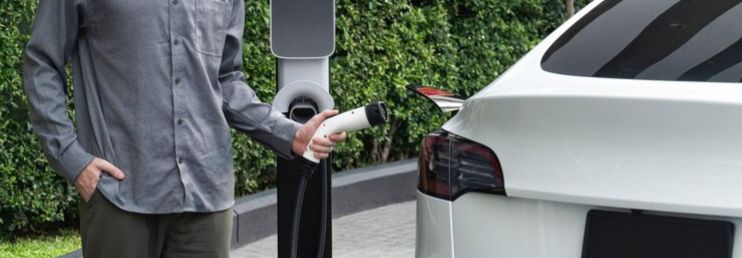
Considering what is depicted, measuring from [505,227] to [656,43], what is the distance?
2.21 feet

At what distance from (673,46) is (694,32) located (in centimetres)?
10

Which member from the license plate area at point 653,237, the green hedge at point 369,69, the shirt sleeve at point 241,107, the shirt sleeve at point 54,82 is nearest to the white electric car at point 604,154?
the license plate area at point 653,237

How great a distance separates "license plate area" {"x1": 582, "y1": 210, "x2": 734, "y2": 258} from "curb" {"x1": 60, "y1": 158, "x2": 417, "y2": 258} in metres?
4.56

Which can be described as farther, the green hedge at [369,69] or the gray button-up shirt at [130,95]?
the green hedge at [369,69]

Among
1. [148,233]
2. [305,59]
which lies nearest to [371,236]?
[305,59]

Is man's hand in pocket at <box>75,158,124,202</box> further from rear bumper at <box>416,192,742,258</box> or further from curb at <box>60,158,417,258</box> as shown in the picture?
curb at <box>60,158,417,258</box>

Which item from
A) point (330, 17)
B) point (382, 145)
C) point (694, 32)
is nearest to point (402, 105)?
point (382, 145)

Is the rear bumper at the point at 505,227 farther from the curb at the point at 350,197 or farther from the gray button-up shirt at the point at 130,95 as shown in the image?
the curb at the point at 350,197

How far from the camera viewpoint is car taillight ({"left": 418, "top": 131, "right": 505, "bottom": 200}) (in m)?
3.58

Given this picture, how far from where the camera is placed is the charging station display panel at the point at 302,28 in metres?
5.28

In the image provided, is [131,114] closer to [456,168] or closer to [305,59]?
[456,168]

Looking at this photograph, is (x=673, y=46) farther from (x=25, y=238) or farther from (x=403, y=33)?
(x=403, y=33)

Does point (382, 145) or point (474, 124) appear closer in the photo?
point (474, 124)

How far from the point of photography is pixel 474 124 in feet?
Result: 12.1
